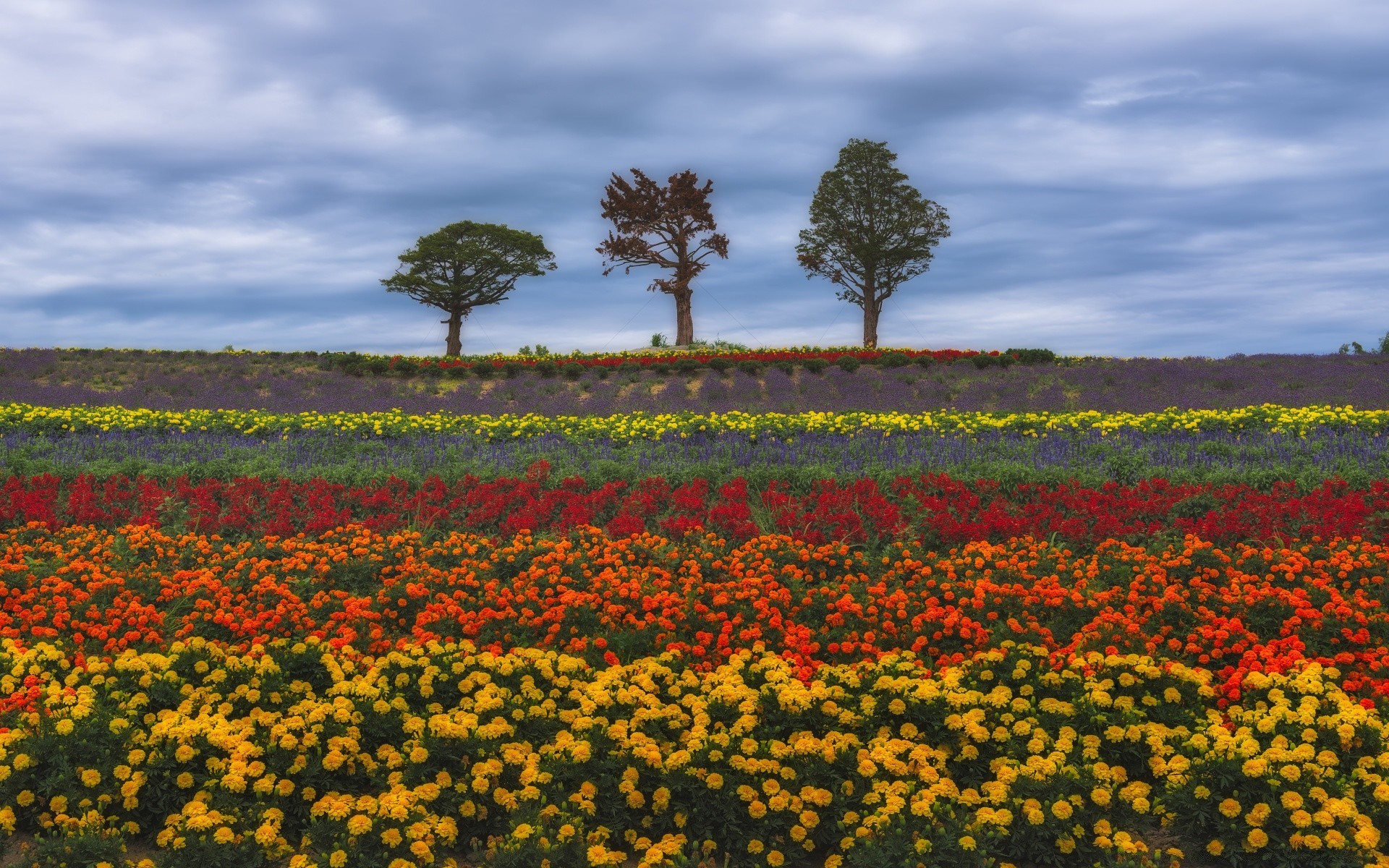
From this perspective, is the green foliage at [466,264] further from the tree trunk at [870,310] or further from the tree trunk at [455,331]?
the tree trunk at [870,310]

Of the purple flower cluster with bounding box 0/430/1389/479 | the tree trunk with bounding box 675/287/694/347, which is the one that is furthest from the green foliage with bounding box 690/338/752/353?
the purple flower cluster with bounding box 0/430/1389/479

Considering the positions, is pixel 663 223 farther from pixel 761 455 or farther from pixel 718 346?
pixel 761 455

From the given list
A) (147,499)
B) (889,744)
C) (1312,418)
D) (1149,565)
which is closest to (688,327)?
(1312,418)

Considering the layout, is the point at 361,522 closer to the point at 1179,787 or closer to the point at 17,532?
the point at 17,532

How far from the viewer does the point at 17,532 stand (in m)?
8.87

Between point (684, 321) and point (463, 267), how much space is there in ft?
36.5

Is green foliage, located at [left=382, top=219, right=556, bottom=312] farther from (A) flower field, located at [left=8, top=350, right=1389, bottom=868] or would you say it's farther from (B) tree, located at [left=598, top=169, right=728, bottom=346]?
(A) flower field, located at [left=8, top=350, right=1389, bottom=868]

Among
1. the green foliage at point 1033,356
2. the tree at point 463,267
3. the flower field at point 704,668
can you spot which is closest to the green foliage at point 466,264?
the tree at point 463,267

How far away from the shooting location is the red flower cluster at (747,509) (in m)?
8.20

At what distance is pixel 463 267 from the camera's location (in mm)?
42438

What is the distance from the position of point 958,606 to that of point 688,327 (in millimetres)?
32455

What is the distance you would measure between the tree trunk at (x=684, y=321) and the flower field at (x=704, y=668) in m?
27.5

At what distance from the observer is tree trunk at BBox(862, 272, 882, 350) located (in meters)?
38.7

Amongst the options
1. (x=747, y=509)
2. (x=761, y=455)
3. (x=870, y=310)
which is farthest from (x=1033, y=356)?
(x=747, y=509)
